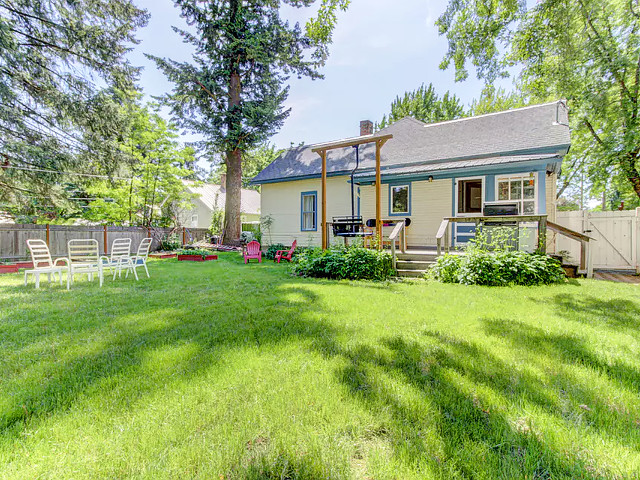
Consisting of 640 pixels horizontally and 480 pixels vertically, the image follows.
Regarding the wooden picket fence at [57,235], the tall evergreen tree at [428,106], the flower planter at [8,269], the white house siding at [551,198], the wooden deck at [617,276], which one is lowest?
the wooden deck at [617,276]

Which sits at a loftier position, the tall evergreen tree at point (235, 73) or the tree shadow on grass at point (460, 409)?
the tall evergreen tree at point (235, 73)

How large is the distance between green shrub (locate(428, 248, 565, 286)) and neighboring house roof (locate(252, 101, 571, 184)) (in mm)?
4135

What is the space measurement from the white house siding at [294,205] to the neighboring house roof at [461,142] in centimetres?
50

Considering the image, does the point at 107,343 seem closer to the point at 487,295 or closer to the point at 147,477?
the point at 147,477

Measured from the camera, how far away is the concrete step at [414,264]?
309 inches

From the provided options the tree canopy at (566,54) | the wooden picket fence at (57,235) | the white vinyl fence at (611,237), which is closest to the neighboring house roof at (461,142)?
the tree canopy at (566,54)

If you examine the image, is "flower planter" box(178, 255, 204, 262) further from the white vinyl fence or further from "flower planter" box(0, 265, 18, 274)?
the white vinyl fence

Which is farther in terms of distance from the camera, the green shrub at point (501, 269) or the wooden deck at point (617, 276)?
the wooden deck at point (617, 276)

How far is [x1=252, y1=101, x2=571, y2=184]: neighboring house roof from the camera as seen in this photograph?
30.6 ft

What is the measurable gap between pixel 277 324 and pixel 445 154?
31.0 feet

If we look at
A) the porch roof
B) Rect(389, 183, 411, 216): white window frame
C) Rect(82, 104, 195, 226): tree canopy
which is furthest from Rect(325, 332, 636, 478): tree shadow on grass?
Rect(82, 104, 195, 226): tree canopy

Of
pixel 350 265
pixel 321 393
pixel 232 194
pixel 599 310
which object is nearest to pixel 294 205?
pixel 232 194

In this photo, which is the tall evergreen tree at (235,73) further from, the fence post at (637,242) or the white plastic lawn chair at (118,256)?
the fence post at (637,242)

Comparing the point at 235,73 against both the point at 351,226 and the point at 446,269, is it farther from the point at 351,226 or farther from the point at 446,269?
the point at 446,269
